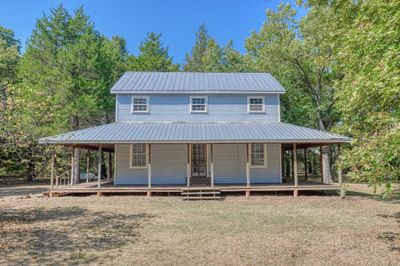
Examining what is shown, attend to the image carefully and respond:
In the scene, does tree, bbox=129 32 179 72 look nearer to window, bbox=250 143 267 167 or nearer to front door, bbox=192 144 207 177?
front door, bbox=192 144 207 177

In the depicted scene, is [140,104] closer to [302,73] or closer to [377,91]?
[302,73]

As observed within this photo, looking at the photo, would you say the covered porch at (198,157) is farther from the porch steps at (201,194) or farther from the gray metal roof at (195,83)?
the gray metal roof at (195,83)

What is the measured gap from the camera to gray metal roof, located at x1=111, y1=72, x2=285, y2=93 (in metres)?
18.7

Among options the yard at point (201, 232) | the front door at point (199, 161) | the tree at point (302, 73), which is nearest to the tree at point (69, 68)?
the front door at point (199, 161)

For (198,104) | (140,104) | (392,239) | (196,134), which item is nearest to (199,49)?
(198,104)

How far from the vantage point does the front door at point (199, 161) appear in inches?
707

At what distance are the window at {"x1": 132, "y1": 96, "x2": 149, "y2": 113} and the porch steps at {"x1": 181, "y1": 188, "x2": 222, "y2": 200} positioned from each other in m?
5.90

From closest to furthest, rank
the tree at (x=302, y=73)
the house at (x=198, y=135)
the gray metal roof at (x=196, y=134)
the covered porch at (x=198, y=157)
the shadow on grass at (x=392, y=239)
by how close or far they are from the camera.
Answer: the shadow on grass at (x=392, y=239) < the gray metal roof at (x=196, y=134) < the house at (x=198, y=135) < the covered porch at (x=198, y=157) < the tree at (x=302, y=73)

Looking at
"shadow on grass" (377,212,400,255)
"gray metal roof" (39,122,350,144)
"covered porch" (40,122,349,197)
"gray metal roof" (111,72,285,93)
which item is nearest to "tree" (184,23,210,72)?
"gray metal roof" (111,72,285,93)

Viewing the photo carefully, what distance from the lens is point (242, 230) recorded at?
28.3 ft

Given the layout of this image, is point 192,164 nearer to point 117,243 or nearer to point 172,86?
point 172,86

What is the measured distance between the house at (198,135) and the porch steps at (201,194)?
347mm

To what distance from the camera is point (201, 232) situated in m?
8.43

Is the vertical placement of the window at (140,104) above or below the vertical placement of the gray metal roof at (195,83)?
below
